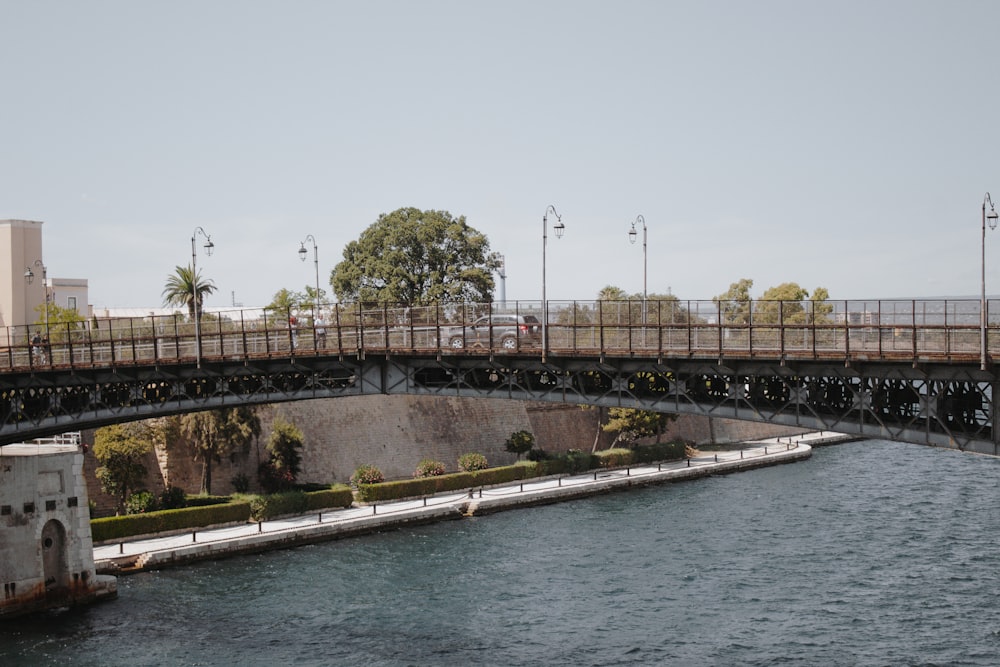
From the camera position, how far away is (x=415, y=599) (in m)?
40.2

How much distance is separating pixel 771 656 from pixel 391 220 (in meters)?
49.2

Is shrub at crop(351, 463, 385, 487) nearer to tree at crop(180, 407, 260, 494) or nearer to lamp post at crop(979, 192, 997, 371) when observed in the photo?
tree at crop(180, 407, 260, 494)

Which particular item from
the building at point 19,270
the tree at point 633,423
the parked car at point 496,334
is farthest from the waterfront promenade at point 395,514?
the building at point 19,270

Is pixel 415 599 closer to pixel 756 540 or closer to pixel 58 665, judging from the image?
pixel 58 665

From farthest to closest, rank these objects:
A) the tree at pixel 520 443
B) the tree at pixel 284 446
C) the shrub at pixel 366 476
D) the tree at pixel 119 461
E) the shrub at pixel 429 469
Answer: the tree at pixel 520 443
the shrub at pixel 429 469
the shrub at pixel 366 476
the tree at pixel 284 446
the tree at pixel 119 461

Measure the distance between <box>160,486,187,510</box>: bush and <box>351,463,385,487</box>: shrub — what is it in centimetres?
990

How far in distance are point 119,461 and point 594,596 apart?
24.1 metres

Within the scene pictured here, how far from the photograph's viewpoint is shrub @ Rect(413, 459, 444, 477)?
197ft

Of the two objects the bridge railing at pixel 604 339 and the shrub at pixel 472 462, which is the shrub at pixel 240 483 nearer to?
the bridge railing at pixel 604 339

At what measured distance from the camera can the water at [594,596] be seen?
34.0 m

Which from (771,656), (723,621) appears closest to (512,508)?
(723,621)

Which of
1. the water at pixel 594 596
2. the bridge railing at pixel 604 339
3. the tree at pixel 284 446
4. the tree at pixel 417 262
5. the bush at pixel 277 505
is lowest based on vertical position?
the water at pixel 594 596

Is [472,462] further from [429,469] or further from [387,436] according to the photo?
[387,436]

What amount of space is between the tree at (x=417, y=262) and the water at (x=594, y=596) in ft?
78.1
